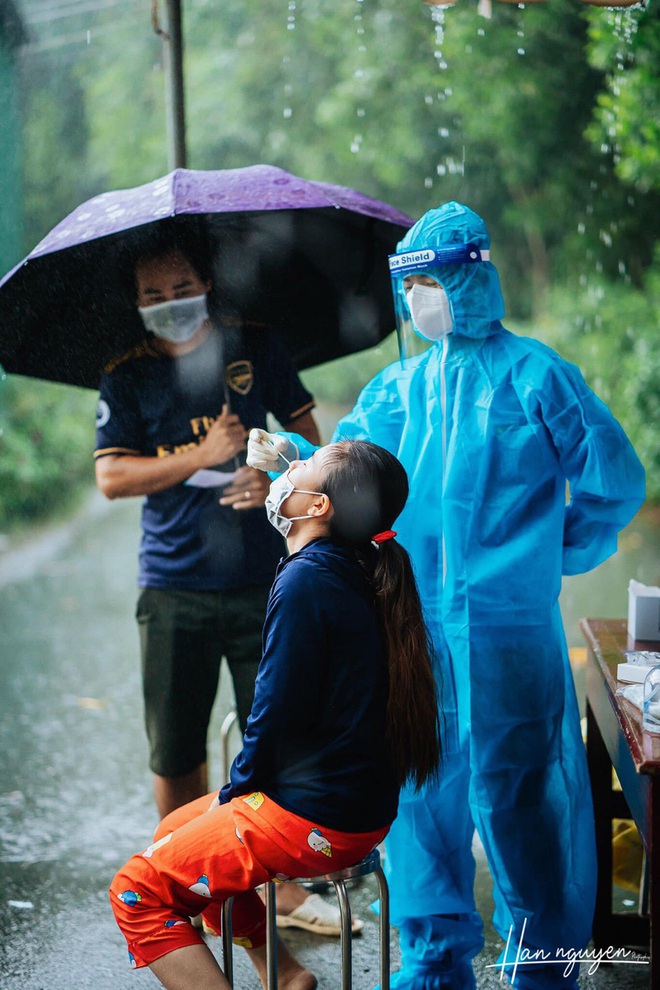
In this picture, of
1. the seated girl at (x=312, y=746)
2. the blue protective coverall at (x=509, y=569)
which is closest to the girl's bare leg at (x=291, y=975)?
the blue protective coverall at (x=509, y=569)

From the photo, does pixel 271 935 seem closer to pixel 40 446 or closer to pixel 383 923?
pixel 383 923

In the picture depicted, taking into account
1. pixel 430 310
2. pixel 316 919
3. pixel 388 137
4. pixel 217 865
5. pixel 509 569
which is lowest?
pixel 316 919

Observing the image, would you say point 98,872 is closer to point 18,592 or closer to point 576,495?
point 576,495

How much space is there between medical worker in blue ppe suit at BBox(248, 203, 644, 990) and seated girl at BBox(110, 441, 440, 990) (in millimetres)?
314

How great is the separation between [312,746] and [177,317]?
1.27 meters

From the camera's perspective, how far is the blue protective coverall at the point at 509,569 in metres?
2.31

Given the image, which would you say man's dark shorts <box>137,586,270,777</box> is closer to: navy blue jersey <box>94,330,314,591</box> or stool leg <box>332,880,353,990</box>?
navy blue jersey <box>94,330,314,591</box>

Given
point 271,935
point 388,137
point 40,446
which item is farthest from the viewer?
point 388,137

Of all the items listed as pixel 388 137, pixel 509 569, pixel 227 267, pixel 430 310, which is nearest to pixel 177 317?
pixel 227 267

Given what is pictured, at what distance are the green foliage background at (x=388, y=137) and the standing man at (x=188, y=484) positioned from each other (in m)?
3.77

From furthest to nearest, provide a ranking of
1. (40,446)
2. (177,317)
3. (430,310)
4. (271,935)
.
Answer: (40,446) → (177,317) → (430,310) → (271,935)

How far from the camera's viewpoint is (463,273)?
2324 mm

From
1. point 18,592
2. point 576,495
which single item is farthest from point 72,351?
point 18,592

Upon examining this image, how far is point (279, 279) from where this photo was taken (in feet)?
10.0
